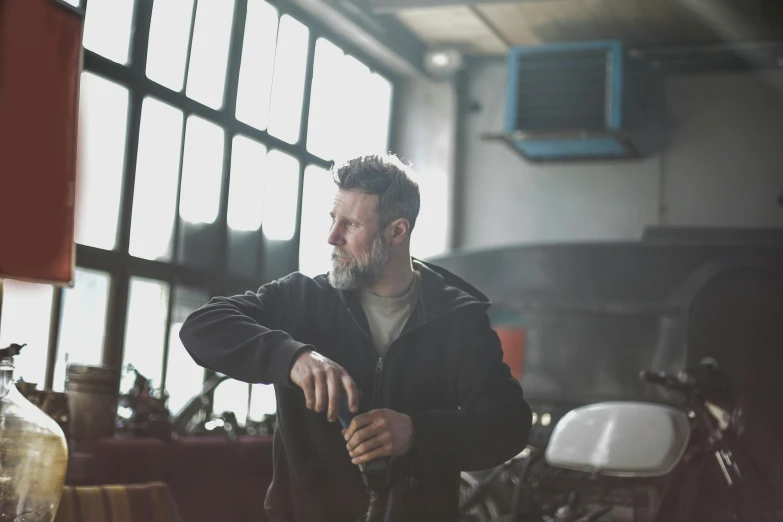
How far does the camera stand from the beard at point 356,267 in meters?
1.95

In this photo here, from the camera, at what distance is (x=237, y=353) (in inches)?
66.6

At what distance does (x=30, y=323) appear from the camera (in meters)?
4.41

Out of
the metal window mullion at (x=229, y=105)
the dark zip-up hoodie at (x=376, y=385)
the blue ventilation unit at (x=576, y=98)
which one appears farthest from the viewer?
the blue ventilation unit at (x=576, y=98)

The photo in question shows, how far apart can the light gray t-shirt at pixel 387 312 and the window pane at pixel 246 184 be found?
12.8 ft

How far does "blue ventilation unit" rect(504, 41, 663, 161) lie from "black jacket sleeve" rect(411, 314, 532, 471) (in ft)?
16.0

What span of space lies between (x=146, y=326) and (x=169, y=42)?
1575 mm

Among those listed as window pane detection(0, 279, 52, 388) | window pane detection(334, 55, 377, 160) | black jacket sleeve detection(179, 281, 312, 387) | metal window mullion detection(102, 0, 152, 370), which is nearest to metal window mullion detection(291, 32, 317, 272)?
window pane detection(334, 55, 377, 160)

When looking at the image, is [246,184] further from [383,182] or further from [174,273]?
[383,182]

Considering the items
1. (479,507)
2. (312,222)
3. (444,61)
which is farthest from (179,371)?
(444,61)

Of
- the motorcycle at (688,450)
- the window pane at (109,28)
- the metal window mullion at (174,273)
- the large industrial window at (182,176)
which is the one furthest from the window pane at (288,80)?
the motorcycle at (688,450)

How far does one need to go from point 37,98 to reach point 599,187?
6.30 metres

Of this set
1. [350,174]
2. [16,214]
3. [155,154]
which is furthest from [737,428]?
[155,154]

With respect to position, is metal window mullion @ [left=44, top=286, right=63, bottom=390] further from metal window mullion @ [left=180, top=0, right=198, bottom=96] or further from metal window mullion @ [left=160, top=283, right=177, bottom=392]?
metal window mullion @ [left=180, top=0, right=198, bottom=96]

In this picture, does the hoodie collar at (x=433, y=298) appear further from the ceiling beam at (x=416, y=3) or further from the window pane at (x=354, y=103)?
the window pane at (x=354, y=103)
